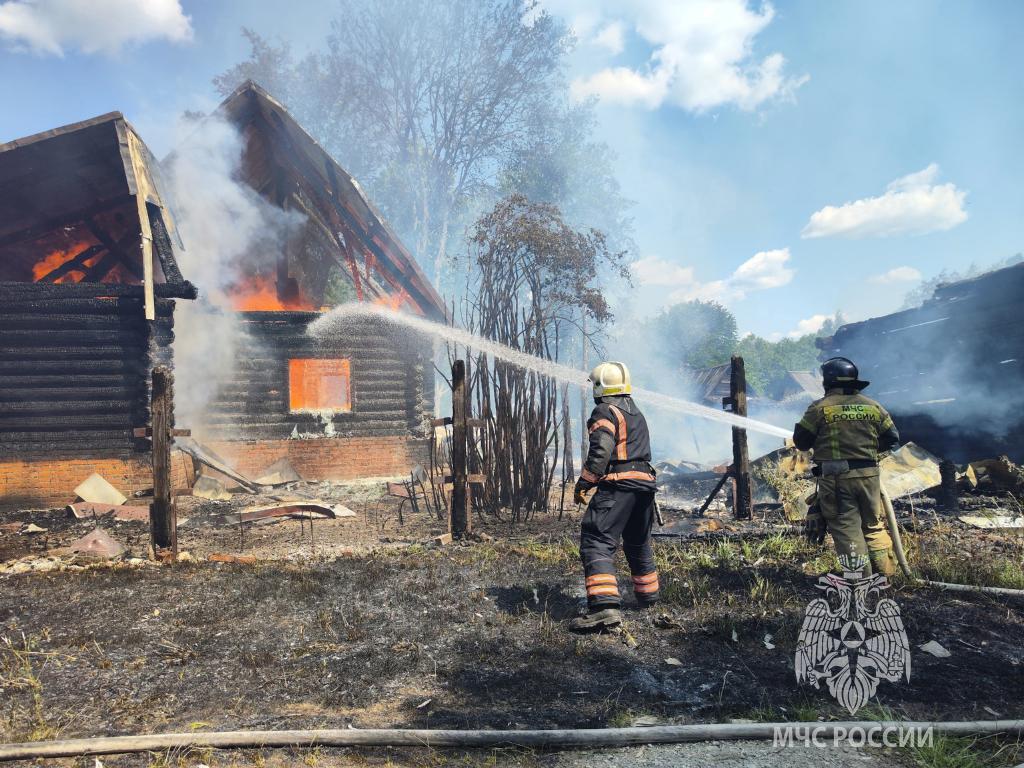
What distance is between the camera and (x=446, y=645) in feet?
12.8

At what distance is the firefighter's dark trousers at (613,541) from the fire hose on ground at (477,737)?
1406 mm

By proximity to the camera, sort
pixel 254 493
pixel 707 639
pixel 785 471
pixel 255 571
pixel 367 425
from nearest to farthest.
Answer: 1. pixel 707 639
2. pixel 255 571
3. pixel 785 471
4. pixel 254 493
5. pixel 367 425

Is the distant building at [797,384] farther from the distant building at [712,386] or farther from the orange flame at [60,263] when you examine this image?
the orange flame at [60,263]

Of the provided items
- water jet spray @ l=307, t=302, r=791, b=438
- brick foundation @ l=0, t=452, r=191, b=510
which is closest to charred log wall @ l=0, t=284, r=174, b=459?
brick foundation @ l=0, t=452, r=191, b=510

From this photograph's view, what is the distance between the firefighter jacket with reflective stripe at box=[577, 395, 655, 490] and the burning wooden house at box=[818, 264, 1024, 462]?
8560mm

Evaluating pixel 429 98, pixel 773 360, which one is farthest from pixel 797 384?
pixel 429 98

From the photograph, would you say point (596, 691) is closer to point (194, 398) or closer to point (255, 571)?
point (255, 571)

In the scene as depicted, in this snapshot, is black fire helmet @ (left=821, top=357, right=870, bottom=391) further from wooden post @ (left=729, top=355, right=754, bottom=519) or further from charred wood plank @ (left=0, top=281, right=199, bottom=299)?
charred wood plank @ (left=0, top=281, right=199, bottom=299)

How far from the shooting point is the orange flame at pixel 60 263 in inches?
425

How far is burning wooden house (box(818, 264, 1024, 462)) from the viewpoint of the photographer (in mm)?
9945

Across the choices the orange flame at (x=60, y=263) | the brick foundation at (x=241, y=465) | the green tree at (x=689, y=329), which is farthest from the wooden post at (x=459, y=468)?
the green tree at (x=689, y=329)

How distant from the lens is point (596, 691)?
3.20 metres

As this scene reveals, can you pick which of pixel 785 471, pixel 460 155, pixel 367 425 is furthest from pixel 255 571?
pixel 460 155

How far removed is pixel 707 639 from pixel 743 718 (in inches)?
41.2
